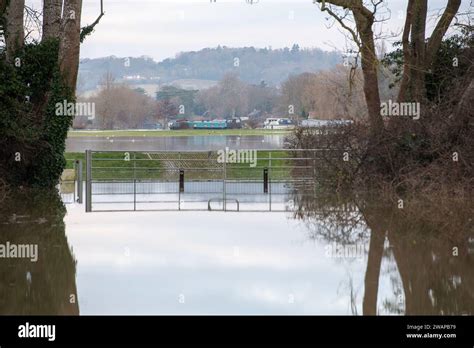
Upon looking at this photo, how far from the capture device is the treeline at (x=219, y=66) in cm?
9662

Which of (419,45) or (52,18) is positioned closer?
(419,45)

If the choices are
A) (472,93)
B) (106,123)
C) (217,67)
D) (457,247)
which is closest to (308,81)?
(106,123)

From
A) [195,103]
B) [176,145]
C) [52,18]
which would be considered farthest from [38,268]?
[195,103]

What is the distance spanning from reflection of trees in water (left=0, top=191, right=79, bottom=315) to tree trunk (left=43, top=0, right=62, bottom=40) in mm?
7658

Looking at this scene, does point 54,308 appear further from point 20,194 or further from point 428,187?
point 20,194

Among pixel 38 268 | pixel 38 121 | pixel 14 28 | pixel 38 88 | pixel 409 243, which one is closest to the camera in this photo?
pixel 38 268

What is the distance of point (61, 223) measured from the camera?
19109 millimetres

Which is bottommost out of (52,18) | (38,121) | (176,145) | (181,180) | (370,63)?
(181,180)

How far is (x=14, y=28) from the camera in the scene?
27266 mm

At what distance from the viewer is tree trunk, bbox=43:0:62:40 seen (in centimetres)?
2780

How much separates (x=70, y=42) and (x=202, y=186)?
6167 mm

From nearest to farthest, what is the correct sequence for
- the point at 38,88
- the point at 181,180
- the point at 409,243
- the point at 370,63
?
the point at 409,243 < the point at 370,63 < the point at 38,88 < the point at 181,180

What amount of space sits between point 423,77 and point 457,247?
12842 millimetres

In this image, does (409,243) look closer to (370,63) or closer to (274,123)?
(370,63)
